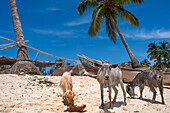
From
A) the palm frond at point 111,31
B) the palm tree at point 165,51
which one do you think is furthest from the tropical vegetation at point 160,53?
the palm frond at point 111,31

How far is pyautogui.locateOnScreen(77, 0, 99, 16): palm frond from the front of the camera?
781 inches

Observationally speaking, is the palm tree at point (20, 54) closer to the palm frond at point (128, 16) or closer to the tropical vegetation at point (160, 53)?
the palm frond at point (128, 16)

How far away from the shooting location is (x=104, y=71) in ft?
15.3

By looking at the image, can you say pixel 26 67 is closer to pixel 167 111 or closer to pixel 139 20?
pixel 167 111

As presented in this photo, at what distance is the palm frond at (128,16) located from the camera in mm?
19453

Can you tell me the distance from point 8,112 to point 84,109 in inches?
90.7

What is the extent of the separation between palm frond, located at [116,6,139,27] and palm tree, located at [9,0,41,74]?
1241 centimetres

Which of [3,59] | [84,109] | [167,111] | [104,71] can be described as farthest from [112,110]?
[3,59]

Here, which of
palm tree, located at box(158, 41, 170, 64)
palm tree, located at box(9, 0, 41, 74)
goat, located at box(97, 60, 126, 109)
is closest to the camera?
goat, located at box(97, 60, 126, 109)

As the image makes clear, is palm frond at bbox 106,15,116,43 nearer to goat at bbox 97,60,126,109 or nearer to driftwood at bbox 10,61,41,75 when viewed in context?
driftwood at bbox 10,61,41,75

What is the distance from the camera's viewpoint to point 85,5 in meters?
20.3

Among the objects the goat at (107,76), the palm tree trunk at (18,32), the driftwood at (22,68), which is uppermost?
the palm tree trunk at (18,32)

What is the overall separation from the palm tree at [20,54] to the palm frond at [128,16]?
12409mm

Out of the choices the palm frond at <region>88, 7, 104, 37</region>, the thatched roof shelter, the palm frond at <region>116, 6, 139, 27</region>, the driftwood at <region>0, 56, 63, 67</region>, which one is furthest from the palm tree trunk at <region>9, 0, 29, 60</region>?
the palm frond at <region>116, 6, 139, 27</region>
